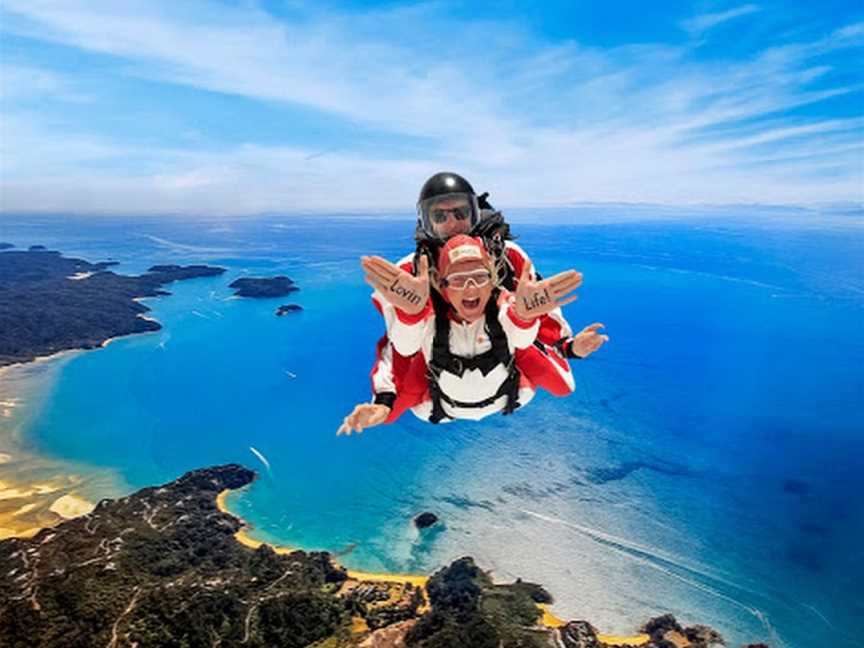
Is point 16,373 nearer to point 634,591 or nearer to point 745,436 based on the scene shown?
point 634,591

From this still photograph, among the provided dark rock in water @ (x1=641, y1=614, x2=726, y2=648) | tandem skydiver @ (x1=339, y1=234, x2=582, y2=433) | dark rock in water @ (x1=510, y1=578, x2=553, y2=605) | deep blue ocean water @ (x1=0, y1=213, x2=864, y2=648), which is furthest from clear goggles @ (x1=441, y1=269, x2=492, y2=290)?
dark rock in water @ (x1=510, y1=578, x2=553, y2=605)

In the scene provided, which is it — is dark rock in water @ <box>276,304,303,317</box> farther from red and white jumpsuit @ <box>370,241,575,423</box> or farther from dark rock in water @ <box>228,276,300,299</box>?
red and white jumpsuit @ <box>370,241,575,423</box>

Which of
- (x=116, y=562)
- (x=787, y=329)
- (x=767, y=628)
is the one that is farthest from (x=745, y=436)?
(x=116, y=562)

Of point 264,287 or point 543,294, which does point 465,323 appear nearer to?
point 543,294

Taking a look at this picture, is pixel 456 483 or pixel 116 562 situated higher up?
pixel 116 562

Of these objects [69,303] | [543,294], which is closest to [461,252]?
[543,294]

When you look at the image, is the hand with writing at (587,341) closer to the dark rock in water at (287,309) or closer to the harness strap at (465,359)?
the harness strap at (465,359)

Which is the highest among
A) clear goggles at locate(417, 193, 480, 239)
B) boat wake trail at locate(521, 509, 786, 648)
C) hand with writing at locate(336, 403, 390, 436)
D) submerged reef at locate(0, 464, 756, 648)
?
clear goggles at locate(417, 193, 480, 239)
